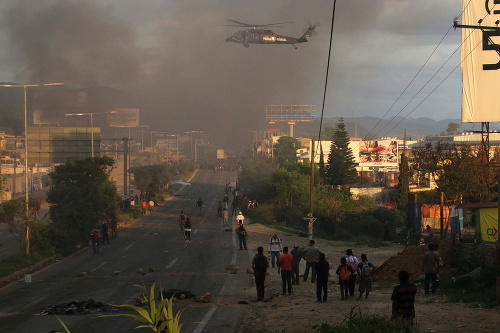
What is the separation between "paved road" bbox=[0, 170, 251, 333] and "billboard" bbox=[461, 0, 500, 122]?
12.6m

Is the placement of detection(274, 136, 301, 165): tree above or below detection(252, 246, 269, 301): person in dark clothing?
above

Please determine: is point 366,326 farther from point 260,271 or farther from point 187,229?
point 187,229

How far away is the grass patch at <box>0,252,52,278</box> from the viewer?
20.3m

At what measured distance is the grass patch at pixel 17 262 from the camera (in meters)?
20.3

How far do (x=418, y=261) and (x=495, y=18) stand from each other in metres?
13.5

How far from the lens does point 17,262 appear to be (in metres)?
21.9

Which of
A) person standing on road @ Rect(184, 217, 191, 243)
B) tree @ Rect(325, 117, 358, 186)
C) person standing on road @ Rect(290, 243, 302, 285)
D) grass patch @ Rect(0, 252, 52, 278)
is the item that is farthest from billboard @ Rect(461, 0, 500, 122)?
tree @ Rect(325, 117, 358, 186)

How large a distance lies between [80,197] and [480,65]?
20282 millimetres

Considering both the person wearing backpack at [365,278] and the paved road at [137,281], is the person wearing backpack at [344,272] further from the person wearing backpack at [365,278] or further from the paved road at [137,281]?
the paved road at [137,281]

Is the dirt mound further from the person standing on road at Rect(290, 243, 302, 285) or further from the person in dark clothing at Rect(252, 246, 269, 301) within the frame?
the person in dark clothing at Rect(252, 246, 269, 301)

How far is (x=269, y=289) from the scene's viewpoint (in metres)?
16.2

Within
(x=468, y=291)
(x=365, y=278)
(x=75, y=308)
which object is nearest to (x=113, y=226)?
(x=75, y=308)

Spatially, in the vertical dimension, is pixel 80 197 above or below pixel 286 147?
below

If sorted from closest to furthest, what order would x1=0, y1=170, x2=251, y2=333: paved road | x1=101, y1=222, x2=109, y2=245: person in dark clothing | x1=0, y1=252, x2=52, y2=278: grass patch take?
x1=0, y1=170, x2=251, y2=333: paved road, x1=0, y1=252, x2=52, y2=278: grass patch, x1=101, y1=222, x2=109, y2=245: person in dark clothing
